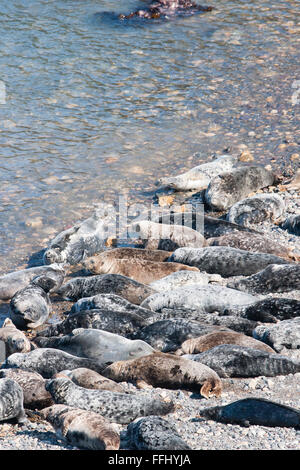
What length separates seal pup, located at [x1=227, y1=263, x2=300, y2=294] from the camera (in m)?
5.31

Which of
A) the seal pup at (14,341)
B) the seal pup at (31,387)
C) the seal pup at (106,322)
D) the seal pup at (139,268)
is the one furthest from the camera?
the seal pup at (139,268)

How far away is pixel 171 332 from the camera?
15.5 ft

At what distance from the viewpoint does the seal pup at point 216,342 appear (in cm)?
438

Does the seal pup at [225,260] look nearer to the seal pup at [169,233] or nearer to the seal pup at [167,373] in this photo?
the seal pup at [169,233]

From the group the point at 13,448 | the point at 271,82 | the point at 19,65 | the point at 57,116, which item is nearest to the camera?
the point at 13,448

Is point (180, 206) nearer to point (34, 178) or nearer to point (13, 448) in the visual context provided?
point (34, 178)

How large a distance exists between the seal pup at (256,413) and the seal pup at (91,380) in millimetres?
685

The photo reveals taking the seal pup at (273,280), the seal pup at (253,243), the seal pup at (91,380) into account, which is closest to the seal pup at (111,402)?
the seal pup at (91,380)

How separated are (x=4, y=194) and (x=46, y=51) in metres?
5.12

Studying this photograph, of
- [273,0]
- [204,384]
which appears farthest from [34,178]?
[273,0]

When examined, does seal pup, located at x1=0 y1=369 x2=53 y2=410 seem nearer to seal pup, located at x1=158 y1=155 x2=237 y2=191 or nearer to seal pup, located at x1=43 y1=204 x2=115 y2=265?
seal pup, located at x1=43 y1=204 x2=115 y2=265

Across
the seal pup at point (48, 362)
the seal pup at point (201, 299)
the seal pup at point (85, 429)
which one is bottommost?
the seal pup at point (48, 362)

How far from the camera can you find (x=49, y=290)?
233 inches

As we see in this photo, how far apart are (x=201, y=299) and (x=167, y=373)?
1229 mm
